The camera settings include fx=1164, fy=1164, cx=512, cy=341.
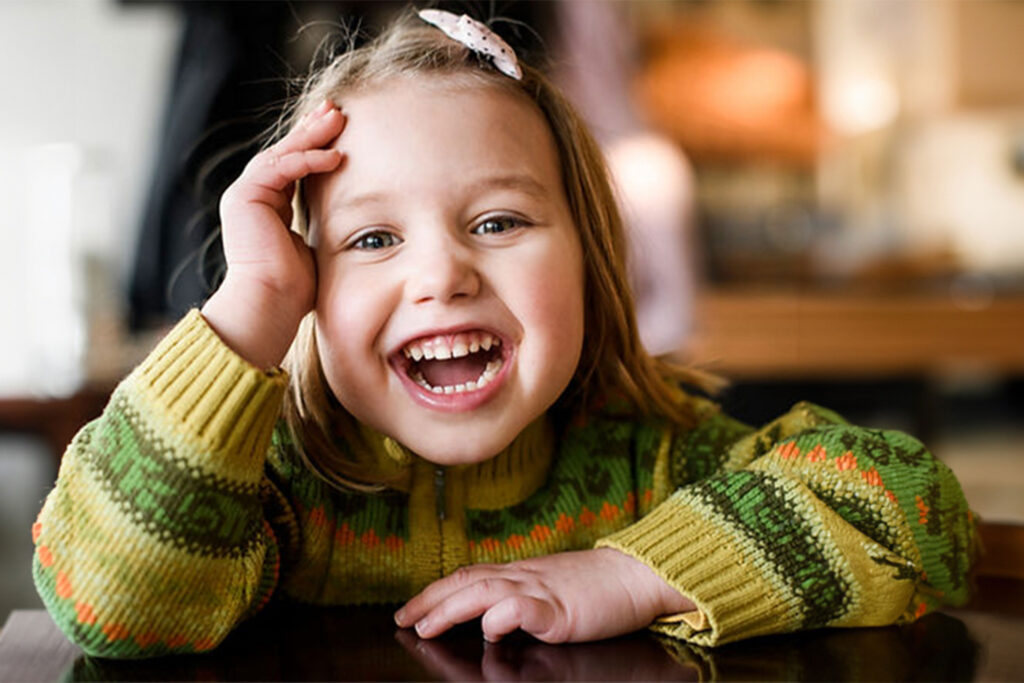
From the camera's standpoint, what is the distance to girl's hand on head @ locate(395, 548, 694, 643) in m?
0.62

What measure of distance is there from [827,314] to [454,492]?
9.15 feet

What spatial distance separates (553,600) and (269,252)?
0.86 feet

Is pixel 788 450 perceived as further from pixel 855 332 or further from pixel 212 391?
pixel 855 332

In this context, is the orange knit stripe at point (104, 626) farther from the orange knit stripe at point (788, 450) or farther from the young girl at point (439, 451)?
the orange knit stripe at point (788, 450)

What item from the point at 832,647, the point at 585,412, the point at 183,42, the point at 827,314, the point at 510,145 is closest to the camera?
the point at 832,647

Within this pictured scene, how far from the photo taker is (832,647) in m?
0.61

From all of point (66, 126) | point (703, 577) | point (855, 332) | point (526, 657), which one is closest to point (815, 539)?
point (703, 577)

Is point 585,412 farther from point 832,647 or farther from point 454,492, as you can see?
point 832,647

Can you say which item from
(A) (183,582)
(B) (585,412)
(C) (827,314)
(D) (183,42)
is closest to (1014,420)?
(C) (827,314)

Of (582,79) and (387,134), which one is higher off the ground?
(387,134)

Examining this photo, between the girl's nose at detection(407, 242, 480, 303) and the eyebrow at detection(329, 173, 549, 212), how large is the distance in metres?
0.04

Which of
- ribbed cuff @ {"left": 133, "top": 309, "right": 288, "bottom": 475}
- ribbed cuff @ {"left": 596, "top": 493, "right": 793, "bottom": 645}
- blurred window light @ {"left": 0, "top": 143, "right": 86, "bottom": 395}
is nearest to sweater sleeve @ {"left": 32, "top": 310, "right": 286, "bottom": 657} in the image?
ribbed cuff @ {"left": 133, "top": 309, "right": 288, "bottom": 475}

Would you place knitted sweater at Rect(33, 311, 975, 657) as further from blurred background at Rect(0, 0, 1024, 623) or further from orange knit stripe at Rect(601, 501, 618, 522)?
blurred background at Rect(0, 0, 1024, 623)

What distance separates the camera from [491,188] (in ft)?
2.31
